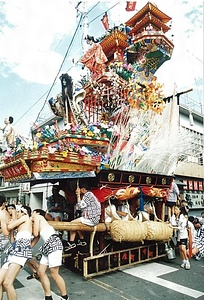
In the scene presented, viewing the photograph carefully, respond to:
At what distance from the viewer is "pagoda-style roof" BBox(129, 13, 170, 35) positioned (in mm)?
8637

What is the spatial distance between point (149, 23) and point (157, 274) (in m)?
7.65

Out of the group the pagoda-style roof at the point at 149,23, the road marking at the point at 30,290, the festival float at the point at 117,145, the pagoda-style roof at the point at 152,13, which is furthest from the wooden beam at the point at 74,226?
the pagoda-style roof at the point at 152,13

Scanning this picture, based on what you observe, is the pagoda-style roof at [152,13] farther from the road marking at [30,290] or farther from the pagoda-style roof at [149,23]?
the road marking at [30,290]

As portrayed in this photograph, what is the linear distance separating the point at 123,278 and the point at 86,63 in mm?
6255

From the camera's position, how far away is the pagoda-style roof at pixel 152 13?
28.2 ft

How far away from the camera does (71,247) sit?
5805 mm

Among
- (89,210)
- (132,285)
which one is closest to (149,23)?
(89,210)

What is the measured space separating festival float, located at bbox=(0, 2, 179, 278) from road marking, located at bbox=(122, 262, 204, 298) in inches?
11.4

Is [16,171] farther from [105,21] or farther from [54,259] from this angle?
[105,21]

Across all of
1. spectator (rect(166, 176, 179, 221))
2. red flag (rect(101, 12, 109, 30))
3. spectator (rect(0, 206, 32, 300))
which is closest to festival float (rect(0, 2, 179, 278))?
spectator (rect(166, 176, 179, 221))

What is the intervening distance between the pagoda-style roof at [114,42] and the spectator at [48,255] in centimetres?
644

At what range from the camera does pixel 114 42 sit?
8.55m

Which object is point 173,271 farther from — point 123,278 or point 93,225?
point 93,225

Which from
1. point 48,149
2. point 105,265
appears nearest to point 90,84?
point 48,149
